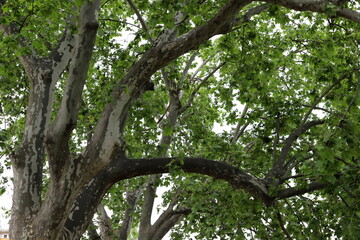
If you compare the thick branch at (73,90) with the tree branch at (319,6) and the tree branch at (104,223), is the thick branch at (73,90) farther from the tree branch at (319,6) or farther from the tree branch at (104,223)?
the tree branch at (104,223)

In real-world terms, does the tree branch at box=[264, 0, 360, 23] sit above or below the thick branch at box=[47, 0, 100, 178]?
above

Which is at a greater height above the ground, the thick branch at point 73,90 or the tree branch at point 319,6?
the tree branch at point 319,6

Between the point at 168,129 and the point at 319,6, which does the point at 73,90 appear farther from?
the point at 319,6

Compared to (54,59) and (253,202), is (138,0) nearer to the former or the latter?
(54,59)

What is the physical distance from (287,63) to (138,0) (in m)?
6.04

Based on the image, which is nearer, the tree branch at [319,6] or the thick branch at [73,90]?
the tree branch at [319,6]

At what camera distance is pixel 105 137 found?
628cm

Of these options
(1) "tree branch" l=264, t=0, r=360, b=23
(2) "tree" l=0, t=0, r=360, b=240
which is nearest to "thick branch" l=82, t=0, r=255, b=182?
(2) "tree" l=0, t=0, r=360, b=240

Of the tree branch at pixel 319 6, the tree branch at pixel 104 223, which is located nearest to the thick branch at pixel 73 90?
the tree branch at pixel 319 6

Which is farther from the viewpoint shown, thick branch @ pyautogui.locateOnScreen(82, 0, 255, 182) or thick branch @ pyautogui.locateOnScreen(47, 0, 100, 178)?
thick branch @ pyautogui.locateOnScreen(82, 0, 255, 182)

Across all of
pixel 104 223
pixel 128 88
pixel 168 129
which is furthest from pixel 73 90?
pixel 104 223

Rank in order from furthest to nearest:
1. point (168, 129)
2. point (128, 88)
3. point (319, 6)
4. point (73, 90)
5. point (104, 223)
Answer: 1. point (104, 223)
2. point (168, 129)
3. point (128, 88)
4. point (73, 90)
5. point (319, 6)

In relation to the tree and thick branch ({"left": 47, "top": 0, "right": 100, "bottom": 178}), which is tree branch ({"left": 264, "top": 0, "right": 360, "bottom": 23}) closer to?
the tree

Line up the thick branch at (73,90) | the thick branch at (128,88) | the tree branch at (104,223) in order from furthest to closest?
the tree branch at (104,223)
the thick branch at (128,88)
the thick branch at (73,90)
